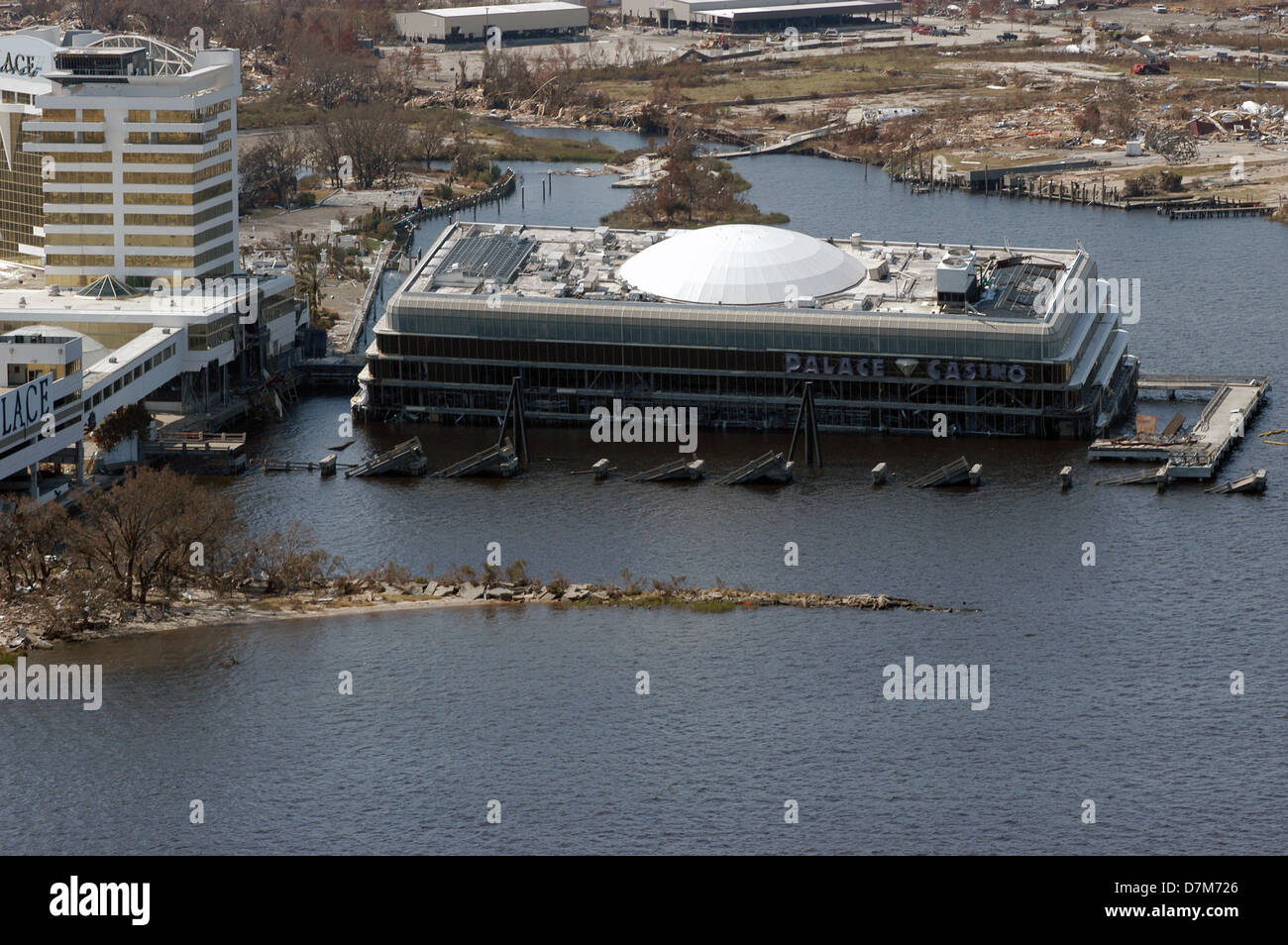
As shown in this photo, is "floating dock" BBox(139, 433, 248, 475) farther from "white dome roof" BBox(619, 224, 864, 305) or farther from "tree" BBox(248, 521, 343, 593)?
"white dome roof" BBox(619, 224, 864, 305)

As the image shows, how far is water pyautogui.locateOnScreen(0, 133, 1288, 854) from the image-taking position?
90688mm

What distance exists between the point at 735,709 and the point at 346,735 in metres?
15.8

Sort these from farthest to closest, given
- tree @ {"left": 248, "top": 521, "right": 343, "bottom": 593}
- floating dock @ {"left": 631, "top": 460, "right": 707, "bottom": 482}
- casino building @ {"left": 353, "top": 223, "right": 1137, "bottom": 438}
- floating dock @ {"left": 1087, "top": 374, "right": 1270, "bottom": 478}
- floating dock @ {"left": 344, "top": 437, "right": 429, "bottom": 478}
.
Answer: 1. casino building @ {"left": 353, "top": 223, "right": 1137, "bottom": 438}
2. floating dock @ {"left": 344, "top": 437, "right": 429, "bottom": 478}
3. floating dock @ {"left": 631, "top": 460, "right": 707, "bottom": 482}
4. floating dock @ {"left": 1087, "top": 374, "right": 1270, "bottom": 478}
5. tree @ {"left": 248, "top": 521, "right": 343, "bottom": 593}

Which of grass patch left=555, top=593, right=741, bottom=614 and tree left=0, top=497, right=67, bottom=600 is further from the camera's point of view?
tree left=0, top=497, right=67, bottom=600

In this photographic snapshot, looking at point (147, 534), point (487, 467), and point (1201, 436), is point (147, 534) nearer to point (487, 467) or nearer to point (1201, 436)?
point (487, 467)

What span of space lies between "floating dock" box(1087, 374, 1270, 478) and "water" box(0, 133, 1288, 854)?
1672 millimetres

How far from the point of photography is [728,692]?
102 meters

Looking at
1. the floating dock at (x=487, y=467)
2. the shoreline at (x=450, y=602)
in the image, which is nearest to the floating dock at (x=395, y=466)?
the floating dock at (x=487, y=467)

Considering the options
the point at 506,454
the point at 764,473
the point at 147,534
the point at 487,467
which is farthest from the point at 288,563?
the point at 764,473

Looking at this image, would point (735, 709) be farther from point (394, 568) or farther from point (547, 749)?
point (394, 568)

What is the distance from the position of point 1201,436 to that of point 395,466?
44.6 metres

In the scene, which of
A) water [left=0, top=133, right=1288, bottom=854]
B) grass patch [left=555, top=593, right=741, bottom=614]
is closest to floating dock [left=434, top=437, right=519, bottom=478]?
water [left=0, top=133, right=1288, bottom=854]

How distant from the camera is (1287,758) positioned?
95375 mm

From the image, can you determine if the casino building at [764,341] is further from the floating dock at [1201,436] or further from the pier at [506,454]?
the floating dock at [1201,436]
